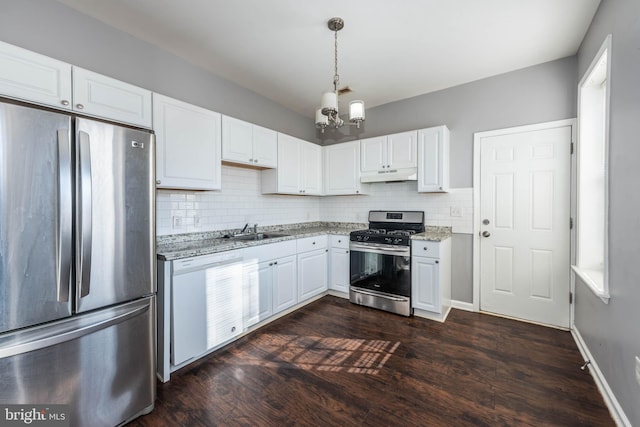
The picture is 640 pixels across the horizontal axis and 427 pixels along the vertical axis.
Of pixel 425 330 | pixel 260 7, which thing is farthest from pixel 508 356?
pixel 260 7

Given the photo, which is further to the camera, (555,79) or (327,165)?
(327,165)

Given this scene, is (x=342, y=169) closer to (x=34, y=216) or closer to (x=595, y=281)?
(x=595, y=281)

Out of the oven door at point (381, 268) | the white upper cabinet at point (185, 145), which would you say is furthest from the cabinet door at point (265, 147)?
the oven door at point (381, 268)

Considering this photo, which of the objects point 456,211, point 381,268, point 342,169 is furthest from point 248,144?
point 456,211

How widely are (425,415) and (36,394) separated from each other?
2015mm

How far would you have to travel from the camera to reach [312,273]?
3385 mm

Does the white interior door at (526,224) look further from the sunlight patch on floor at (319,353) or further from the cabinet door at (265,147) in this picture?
the cabinet door at (265,147)

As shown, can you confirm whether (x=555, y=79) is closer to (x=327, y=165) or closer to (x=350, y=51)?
Answer: (x=350, y=51)

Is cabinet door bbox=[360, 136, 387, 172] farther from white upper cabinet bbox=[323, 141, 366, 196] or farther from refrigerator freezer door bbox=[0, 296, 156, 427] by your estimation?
refrigerator freezer door bbox=[0, 296, 156, 427]

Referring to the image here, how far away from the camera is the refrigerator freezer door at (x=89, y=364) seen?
48.3 inches

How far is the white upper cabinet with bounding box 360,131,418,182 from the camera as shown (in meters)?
3.31

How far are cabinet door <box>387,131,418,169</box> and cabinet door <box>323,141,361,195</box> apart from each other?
18.4 inches

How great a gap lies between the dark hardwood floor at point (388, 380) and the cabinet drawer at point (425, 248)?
747mm

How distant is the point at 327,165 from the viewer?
13.1ft
